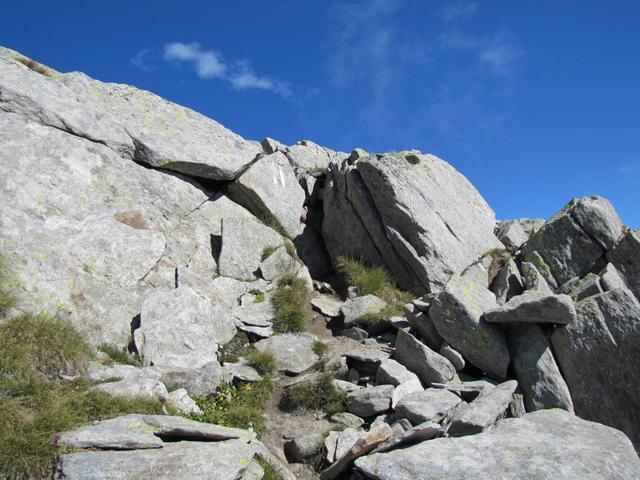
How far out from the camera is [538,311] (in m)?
13.3

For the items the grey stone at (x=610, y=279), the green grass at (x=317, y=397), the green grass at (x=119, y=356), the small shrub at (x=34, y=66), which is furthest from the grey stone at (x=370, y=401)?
the small shrub at (x=34, y=66)

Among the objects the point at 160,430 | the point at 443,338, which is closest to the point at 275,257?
the point at 443,338

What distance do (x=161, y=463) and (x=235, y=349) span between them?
6.92 metres

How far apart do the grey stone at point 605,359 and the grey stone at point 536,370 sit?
36 centimetres

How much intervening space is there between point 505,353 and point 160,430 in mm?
9592

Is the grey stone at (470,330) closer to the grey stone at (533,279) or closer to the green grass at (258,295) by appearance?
the grey stone at (533,279)

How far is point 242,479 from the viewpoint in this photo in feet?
27.6

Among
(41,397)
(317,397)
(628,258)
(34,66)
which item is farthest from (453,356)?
(34,66)

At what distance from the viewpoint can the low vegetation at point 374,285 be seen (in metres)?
17.4

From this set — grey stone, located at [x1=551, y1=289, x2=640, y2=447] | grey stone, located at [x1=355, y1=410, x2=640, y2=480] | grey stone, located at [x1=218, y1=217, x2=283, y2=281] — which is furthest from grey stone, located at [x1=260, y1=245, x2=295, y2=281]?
grey stone, located at [x1=355, y1=410, x2=640, y2=480]

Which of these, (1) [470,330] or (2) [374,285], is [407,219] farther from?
(1) [470,330]

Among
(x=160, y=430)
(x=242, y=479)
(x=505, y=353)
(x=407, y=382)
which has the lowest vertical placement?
(x=242, y=479)

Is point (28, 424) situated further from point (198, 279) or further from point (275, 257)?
point (275, 257)

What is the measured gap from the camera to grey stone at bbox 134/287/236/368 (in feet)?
44.8
